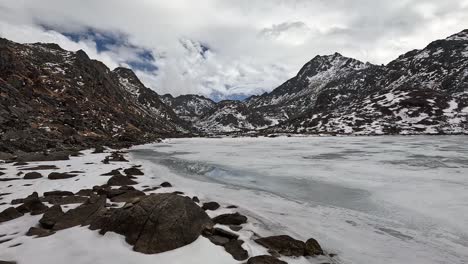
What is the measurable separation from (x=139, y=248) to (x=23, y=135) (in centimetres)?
3432

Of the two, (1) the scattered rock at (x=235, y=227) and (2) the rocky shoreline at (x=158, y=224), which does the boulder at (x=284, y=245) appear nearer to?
(2) the rocky shoreline at (x=158, y=224)

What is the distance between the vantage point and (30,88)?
7350cm

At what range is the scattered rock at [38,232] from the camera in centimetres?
859

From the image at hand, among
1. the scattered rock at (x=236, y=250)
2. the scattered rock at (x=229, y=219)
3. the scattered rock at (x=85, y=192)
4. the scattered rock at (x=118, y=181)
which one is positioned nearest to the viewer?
the scattered rock at (x=236, y=250)

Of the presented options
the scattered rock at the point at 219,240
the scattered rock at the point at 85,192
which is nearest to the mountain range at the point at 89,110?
the scattered rock at the point at 85,192

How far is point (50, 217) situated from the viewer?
9531 millimetres

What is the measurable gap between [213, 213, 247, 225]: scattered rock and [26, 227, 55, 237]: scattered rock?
16.1ft

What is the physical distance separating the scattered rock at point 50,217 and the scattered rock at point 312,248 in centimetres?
749

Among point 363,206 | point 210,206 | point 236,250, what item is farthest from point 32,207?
point 363,206

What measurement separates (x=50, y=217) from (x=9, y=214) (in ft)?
5.51

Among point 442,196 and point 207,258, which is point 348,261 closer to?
point 207,258

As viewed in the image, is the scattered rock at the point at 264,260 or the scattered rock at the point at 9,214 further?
the scattered rock at the point at 9,214

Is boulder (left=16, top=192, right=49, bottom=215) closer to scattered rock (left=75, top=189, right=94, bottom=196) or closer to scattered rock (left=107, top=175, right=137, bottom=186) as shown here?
scattered rock (left=75, top=189, right=94, bottom=196)

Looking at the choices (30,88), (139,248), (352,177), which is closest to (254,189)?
(352,177)
